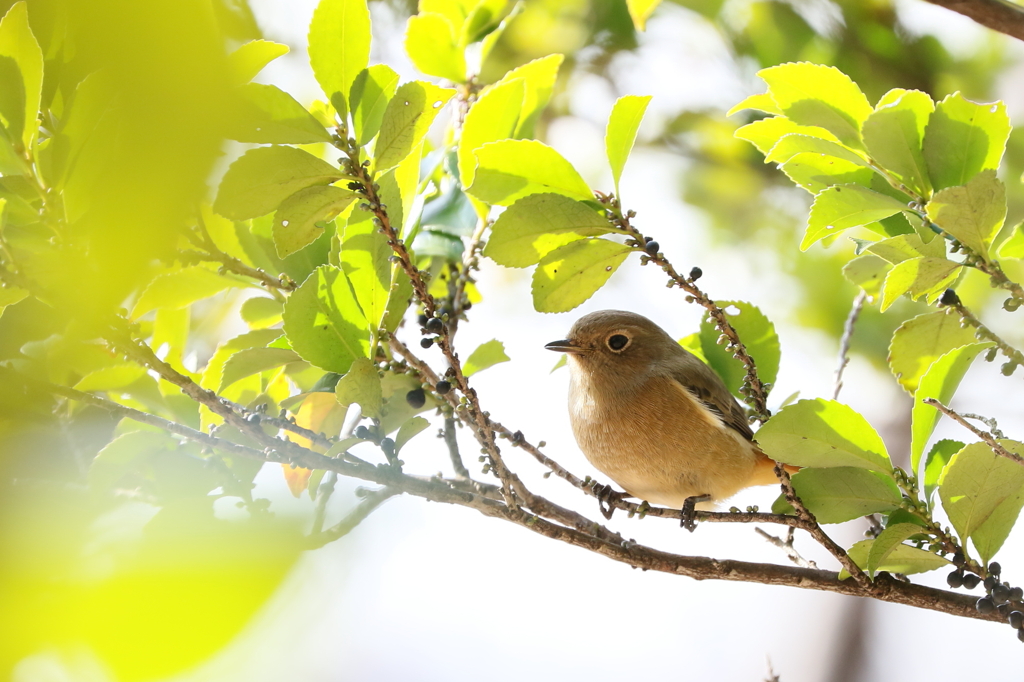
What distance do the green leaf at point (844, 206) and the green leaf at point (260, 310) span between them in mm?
865

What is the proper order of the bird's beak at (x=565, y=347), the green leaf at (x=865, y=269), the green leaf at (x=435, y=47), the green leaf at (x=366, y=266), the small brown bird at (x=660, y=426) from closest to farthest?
the green leaf at (x=366, y=266), the green leaf at (x=865, y=269), the green leaf at (x=435, y=47), the small brown bird at (x=660, y=426), the bird's beak at (x=565, y=347)

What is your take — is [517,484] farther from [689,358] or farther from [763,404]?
[689,358]

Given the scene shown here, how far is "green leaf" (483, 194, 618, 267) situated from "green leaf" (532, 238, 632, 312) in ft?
0.08

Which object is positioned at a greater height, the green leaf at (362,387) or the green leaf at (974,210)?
the green leaf at (974,210)

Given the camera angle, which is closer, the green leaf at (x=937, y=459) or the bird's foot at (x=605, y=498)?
the green leaf at (x=937, y=459)

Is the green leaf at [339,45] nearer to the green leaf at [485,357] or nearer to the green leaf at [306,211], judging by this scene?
the green leaf at [306,211]

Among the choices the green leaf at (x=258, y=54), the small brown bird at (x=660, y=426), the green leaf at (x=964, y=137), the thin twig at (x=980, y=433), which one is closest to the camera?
the green leaf at (x=258, y=54)

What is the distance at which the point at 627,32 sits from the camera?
2.89 metres

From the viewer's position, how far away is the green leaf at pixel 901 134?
90 cm

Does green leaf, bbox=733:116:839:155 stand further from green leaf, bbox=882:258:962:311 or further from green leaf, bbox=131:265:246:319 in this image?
green leaf, bbox=131:265:246:319

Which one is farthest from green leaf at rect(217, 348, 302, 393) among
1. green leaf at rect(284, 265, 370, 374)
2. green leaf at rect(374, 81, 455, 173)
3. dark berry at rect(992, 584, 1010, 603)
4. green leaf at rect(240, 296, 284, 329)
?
dark berry at rect(992, 584, 1010, 603)

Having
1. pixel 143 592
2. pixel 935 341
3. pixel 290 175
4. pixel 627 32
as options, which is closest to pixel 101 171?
pixel 143 592

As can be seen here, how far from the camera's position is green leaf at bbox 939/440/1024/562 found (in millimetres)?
924

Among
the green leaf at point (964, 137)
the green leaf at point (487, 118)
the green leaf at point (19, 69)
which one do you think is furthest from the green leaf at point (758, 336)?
the green leaf at point (19, 69)
